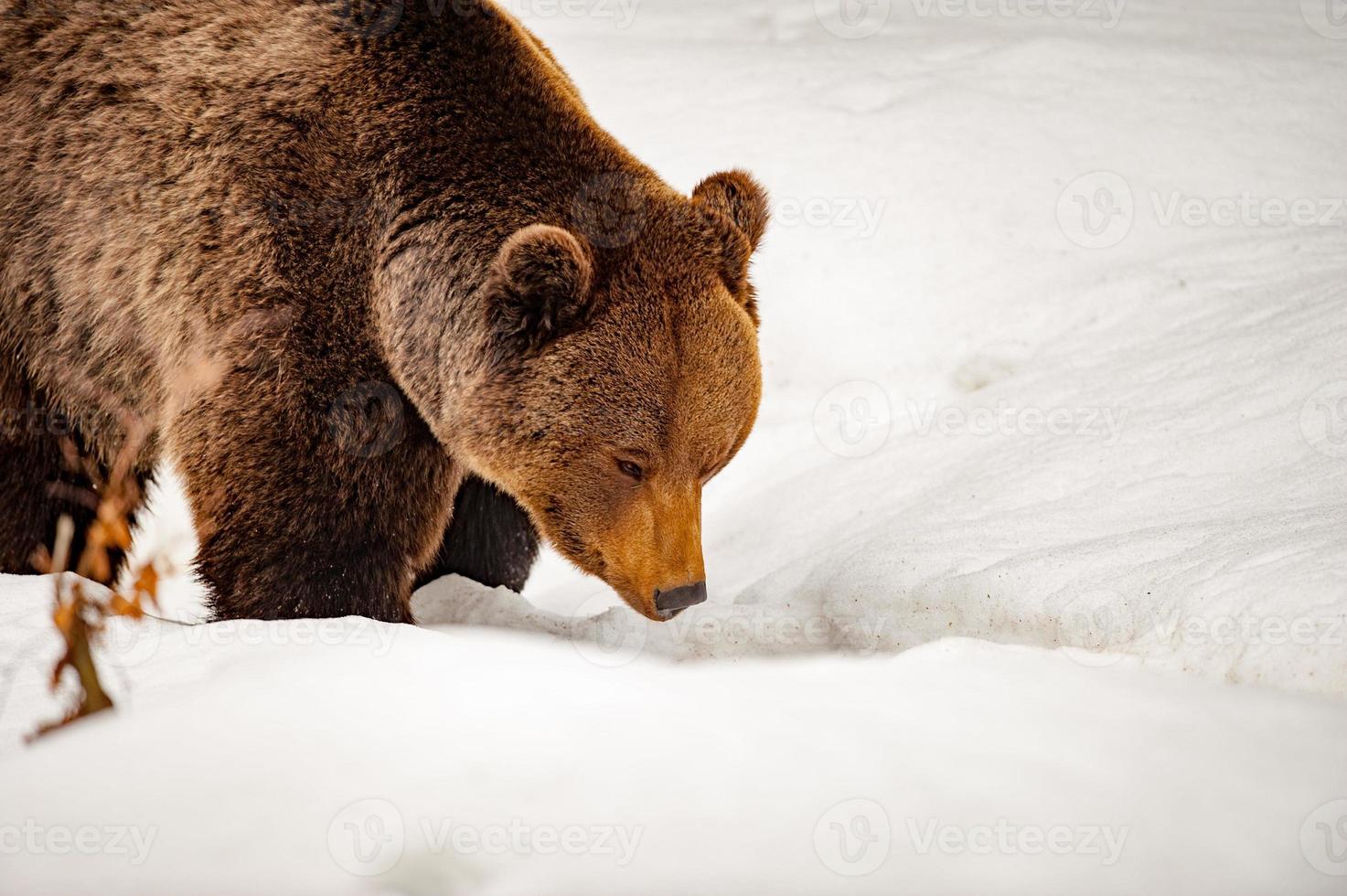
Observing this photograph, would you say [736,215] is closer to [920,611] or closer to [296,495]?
[920,611]

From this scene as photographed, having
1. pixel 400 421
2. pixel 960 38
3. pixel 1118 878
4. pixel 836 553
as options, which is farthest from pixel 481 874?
pixel 960 38

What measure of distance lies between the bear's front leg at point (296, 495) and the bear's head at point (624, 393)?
0.35 metres

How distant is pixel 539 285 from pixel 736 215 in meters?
0.96

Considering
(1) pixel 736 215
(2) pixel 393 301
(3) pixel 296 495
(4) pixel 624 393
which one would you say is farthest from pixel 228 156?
(1) pixel 736 215

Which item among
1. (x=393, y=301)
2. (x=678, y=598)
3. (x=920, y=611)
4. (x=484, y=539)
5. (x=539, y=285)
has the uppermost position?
(x=539, y=285)

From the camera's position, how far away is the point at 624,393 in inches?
154

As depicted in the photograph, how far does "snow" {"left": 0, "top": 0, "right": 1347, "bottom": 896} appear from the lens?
7.84 feet

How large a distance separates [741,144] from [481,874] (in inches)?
294

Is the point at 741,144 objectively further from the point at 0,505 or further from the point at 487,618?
the point at 0,505

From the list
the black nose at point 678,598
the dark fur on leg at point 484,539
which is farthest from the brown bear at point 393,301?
the dark fur on leg at point 484,539

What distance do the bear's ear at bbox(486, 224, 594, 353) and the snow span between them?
1033 mm

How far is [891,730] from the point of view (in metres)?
2.79

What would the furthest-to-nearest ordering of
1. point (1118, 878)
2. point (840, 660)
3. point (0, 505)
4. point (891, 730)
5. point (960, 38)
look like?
point (960, 38)
point (0, 505)
point (840, 660)
point (891, 730)
point (1118, 878)

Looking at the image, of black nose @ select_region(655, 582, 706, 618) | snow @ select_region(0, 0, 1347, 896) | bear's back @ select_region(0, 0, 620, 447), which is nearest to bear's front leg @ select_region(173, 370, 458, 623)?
bear's back @ select_region(0, 0, 620, 447)
